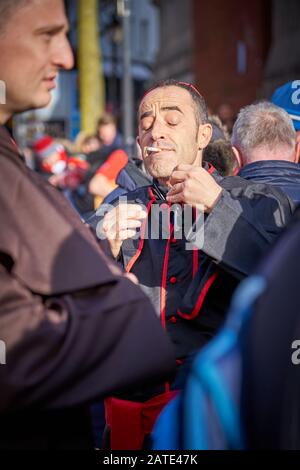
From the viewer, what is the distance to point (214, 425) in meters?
1.11

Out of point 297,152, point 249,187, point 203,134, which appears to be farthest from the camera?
point 297,152

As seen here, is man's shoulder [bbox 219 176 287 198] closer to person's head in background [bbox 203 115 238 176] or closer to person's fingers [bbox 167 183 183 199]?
person's fingers [bbox 167 183 183 199]

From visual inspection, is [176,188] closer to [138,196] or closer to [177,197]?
[177,197]

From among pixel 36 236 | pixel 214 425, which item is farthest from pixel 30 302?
pixel 214 425

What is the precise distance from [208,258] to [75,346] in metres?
0.83

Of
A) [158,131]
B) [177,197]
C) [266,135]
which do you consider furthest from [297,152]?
[177,197]

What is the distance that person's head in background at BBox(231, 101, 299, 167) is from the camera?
8.59 ft

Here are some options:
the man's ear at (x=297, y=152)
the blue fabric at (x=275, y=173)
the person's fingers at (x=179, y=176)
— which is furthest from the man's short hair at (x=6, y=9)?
the man's ear at (x=297, y=152)

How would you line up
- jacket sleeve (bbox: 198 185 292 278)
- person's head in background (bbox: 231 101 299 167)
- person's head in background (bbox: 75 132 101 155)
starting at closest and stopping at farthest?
jacket sleeve (bbox: 198 185 292 278) → person's head in background (bbox: 231 101 299 167) → person's head in background (bbox: 75 132 101 155)

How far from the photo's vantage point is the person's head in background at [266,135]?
103 inches

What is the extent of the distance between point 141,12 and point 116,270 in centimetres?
4129

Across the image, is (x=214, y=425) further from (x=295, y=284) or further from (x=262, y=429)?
(x=295, y=284)

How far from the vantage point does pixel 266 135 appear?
263 cm

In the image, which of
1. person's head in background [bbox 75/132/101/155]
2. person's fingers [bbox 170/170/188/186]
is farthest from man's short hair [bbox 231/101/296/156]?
person's head in background [bbox 75/132/101/155]
